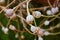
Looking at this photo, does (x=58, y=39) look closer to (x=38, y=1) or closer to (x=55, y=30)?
(x=55, y=30)

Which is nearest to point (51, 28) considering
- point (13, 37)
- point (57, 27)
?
point (57, 27)

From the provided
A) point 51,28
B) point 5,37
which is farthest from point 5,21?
point 51,28

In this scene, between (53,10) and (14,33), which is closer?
(53,10)

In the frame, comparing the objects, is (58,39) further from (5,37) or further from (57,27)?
(5,37)

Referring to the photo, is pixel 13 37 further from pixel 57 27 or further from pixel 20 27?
pixel 57 27

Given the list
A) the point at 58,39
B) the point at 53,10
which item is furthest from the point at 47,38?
the point at 53,10

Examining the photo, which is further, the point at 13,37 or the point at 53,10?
the point at 13,37
